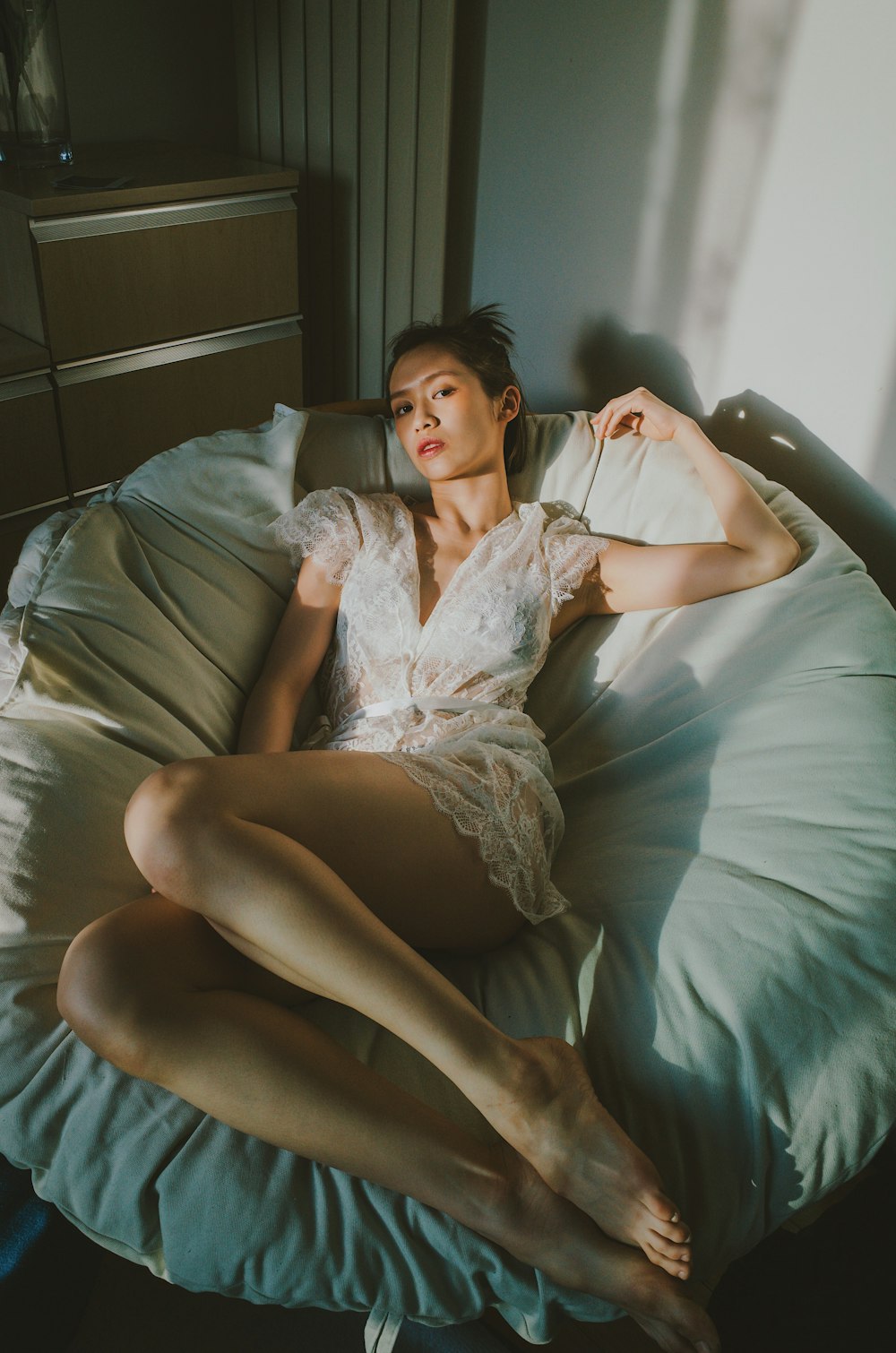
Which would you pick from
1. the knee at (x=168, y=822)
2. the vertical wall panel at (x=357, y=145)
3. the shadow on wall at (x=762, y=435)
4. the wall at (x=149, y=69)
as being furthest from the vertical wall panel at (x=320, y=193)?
the knee at (x=168, y=822)

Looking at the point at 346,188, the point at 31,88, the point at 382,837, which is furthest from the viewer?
the point at 346,188

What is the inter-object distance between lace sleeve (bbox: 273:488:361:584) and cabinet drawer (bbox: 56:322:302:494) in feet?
2.65

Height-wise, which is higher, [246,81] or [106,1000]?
[246,81]

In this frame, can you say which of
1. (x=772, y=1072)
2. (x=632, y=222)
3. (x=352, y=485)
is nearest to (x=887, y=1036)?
(x=772, y=1072)

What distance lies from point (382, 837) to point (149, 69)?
229cm

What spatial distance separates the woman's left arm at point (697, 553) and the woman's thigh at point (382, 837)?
568 mm

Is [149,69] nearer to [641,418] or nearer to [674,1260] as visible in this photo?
[641,418]

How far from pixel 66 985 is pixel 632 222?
173cm

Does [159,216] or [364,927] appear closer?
[364,927]

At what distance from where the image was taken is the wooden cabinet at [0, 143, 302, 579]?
1.98 m

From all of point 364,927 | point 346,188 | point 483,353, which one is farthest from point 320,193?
point 364,927

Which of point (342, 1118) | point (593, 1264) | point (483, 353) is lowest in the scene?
point (593, 1264)

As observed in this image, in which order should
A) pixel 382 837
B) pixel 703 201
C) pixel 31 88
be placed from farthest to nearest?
pixel 31 88, pixel 703 201, pixel 382 837

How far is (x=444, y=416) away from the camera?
1557 millimetres
